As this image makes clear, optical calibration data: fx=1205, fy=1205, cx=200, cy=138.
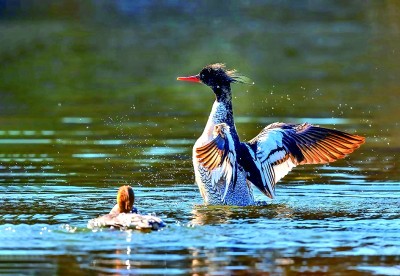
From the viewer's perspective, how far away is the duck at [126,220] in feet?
40.1

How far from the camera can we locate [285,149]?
15.6 meters

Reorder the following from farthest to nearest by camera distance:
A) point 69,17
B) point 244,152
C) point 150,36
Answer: point 69,17 < point 150,36 < point 244,152

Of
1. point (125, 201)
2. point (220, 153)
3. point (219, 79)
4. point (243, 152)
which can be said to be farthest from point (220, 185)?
point (125, 201)

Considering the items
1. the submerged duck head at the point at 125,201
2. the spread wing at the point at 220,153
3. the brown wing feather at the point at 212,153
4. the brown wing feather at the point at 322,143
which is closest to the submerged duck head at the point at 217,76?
the brown wing feather at the point at 322,143

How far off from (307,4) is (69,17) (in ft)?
35.0

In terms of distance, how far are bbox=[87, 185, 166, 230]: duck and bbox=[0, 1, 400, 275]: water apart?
0.11m

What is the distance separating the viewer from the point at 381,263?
11.0m

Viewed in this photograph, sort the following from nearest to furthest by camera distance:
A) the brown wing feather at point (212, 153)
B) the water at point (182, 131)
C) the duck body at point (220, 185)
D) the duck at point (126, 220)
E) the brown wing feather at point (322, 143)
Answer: the water at point (182, 131) → the duck at point (126, 220) → the brown wing feather at point (212, 153) → the duck body at point (220, 185) → the brown wing feather at point (322, 143)

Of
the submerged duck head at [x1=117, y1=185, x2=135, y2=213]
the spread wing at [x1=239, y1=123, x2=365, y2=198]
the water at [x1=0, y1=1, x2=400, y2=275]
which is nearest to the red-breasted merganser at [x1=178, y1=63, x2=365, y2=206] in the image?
the spread wing at [x1=239, y1=123, x2=365, y2=198]

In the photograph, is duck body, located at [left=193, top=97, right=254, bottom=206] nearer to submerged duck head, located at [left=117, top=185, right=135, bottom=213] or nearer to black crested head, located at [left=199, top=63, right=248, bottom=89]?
black crested head, located at [left=199, top=63, right=248, bottom=89]

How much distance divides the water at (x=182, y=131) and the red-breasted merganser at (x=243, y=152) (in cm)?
35

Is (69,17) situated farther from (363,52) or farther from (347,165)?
(347,165)

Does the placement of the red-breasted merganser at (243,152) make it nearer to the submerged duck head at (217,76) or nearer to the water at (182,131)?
the submerged duck head at (217,76)

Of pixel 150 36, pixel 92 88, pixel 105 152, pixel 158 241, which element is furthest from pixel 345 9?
pixel 158 241
